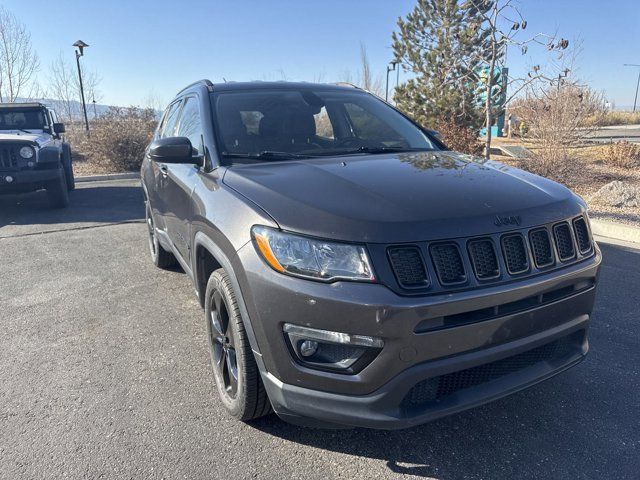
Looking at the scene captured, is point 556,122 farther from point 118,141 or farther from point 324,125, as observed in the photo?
point 118,141

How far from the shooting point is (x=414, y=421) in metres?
1.92

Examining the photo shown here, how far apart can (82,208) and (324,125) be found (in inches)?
270

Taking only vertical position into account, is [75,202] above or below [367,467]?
above

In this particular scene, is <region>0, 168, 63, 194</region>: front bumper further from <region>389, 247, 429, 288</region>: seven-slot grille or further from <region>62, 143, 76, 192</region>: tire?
<region>389, 247, 429, 288</region>: seven-slot grille

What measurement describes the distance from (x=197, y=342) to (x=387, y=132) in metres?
2.07

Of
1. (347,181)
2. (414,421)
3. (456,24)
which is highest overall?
(456,24)

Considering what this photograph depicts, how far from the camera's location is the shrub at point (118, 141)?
1284cm

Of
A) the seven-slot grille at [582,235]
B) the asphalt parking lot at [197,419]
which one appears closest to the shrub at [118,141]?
the asphalt parking lot at [197,419]

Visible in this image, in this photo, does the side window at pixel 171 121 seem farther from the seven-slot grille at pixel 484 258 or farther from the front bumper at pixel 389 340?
the seven-slot grille at pixel 484 258

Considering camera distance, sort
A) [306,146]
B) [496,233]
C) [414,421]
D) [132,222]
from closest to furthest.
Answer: [414,421], [496,233], [306,146], [132,222]

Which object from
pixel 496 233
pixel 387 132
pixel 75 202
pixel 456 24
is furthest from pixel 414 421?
pixel 456 24

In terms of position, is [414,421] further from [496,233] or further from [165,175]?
[165,175]

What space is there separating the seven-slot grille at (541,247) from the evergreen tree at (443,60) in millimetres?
8448

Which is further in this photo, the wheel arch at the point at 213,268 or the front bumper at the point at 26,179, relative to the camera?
the front bumper at the point at 26,179
